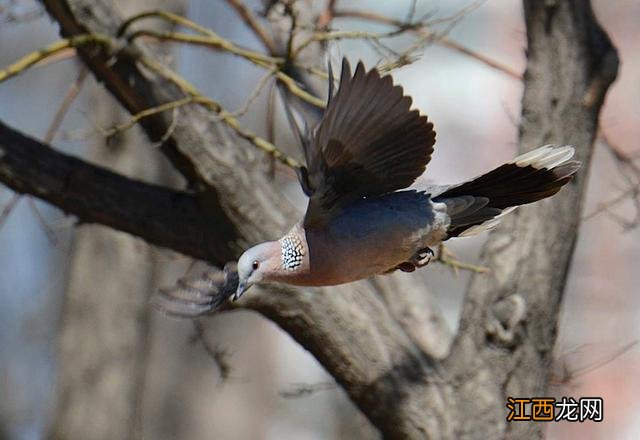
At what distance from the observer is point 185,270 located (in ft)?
20.3

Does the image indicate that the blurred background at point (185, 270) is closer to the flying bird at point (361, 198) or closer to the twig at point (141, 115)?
the twig at point (141, 115)

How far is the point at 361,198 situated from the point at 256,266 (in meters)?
0.36

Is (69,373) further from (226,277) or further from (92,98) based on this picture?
(226,277)

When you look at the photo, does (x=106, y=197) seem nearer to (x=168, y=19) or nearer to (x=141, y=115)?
(x=141, y=115)

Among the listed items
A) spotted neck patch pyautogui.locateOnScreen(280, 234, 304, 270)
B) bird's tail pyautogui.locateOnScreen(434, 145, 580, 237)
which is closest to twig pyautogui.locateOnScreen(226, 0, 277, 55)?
bird's tail pyautogui.locateOnScreen(434, 145, 580, 237)

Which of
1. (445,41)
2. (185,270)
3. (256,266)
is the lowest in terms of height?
(256,266)

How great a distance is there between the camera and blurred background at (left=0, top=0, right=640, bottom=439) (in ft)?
18.7

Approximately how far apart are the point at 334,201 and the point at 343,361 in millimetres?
1407

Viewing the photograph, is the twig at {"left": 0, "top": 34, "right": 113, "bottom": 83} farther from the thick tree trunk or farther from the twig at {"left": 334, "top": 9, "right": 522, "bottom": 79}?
the thick tree trunk

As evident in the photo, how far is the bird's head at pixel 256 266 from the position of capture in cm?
256

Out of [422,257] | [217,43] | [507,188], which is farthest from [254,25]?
[422,257]

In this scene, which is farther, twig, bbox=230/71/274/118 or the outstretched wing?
twig, bbox=230/71/274/118

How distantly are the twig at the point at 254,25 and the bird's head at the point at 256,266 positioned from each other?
2.23 metres

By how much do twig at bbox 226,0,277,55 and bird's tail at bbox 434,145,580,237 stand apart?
75.5 inches
